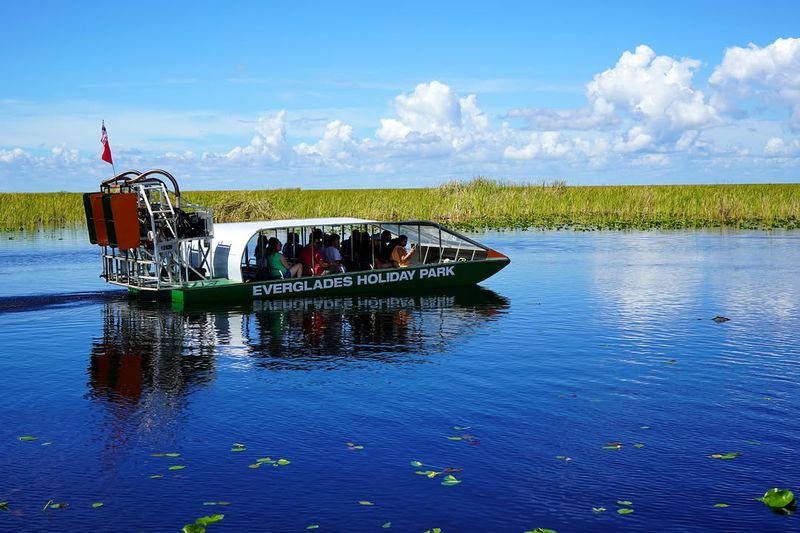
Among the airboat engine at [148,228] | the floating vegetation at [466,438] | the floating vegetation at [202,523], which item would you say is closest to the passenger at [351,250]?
the airboat engine at [148,228]

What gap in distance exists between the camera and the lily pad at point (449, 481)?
9.39m

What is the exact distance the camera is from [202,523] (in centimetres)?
841

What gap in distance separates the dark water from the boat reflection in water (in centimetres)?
8

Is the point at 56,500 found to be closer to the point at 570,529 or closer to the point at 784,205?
the point at 570,529

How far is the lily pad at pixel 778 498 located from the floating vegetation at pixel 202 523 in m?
5.18

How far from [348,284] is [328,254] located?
4.67ft

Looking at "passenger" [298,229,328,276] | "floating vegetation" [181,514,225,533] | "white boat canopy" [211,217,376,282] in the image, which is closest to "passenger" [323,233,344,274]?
"passenger" [298,229,328,276]

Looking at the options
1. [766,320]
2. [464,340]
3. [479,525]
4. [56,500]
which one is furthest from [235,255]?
[479,525]

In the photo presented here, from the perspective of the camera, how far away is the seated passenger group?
930 inches

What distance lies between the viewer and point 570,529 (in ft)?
27.1

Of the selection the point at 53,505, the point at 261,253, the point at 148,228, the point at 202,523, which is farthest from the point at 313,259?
A: the point at 202,523

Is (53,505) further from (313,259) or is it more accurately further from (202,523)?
(313,259)

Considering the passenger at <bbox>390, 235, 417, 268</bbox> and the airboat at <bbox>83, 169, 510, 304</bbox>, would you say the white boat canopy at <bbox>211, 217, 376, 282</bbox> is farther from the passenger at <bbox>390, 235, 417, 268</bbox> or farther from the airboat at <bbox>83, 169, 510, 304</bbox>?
the passenger at <bbox>390, 235, 417, 268</bbox>

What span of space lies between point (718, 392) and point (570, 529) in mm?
5986
